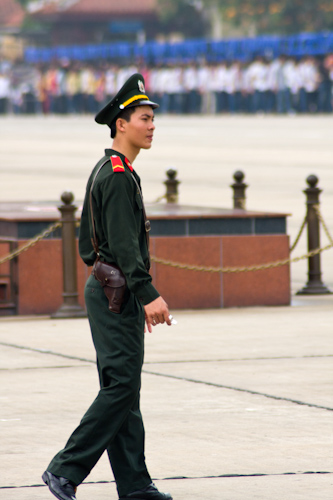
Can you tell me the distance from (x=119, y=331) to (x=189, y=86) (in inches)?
2170

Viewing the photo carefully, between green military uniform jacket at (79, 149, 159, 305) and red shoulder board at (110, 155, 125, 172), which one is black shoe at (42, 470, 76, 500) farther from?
red shoulder board at (110, 155, 125, 172)

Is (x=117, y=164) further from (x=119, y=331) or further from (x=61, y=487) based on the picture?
(x=61, y=487)

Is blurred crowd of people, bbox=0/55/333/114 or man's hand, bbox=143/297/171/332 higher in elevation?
blurred crowd of people, bbox=0/55/333/114

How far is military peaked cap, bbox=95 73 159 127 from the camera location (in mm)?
5438

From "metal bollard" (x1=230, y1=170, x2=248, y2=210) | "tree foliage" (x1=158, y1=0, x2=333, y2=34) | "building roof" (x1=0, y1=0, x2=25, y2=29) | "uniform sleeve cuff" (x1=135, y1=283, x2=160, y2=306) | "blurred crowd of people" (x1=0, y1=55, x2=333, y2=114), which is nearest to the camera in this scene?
"uniform sleeve cuff" (x1=135, y1=283, x2=160, y2=306)

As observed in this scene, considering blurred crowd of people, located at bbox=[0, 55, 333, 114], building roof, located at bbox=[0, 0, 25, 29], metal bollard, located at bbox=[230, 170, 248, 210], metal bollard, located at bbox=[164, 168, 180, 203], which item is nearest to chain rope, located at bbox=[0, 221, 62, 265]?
metal bollard, located at bbox=[230, 170, 248, 210]

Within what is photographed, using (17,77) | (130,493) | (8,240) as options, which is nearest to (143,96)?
(130,493)

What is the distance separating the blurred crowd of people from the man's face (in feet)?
156

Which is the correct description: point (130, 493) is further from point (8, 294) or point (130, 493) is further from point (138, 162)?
point (138, 162)

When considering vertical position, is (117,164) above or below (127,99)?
below

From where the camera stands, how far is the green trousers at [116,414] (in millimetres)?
5277

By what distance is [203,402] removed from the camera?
742cm

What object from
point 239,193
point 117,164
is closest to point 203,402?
point 117,164

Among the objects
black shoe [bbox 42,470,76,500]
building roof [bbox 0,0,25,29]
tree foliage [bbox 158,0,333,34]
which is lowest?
black shoe [bbox 42,470,76,500]
